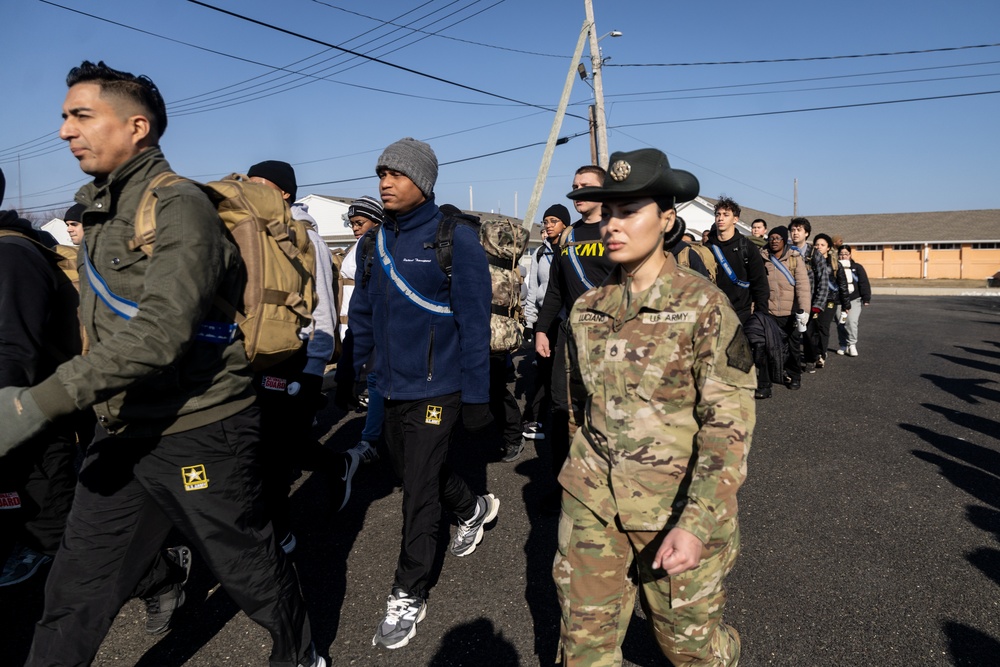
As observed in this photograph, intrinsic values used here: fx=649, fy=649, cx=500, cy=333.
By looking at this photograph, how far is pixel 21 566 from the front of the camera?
387 cm

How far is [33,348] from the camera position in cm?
277

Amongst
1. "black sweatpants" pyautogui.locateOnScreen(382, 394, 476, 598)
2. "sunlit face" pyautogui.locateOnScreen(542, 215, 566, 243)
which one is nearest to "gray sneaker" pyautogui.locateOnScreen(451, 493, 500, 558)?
"black sweatpants" pyautogui.locateOnScreen(382, 394, 476, 598)

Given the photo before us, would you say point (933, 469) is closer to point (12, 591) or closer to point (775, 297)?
point (775, 297)

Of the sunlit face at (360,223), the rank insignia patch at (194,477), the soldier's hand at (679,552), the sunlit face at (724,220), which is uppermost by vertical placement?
the sunlit face at (360,223)

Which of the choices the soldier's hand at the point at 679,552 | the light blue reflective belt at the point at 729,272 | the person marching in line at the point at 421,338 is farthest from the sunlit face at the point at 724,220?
the soldier's hand at the point at 679,552

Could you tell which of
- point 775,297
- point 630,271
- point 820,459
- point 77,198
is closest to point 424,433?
point 630,271

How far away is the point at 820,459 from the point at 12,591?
236 inches

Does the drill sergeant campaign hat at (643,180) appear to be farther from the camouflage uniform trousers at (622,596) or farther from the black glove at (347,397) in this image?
the black glove at (347,397)

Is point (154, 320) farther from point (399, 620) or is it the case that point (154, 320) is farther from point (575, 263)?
point (575, 263)

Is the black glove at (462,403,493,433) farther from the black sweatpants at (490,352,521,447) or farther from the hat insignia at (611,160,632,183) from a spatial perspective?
the black sweatpants at (490,352,521,447)

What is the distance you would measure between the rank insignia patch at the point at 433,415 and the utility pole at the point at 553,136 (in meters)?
13.4

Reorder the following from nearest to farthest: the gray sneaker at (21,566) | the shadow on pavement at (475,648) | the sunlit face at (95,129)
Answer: the sunlit face at (95,129)
the shadow on pavement at (475,648)
the gray sneaker at (21,566)

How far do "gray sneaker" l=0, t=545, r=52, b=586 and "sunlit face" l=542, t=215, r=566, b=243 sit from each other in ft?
15.2

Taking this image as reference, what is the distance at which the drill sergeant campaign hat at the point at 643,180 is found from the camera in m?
2.04
